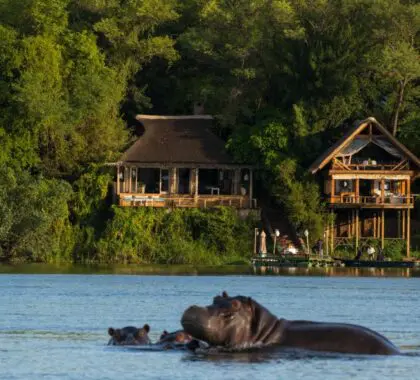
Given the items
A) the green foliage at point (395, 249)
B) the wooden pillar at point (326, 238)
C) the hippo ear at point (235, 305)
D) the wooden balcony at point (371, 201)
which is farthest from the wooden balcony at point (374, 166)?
the hippo ear at point (235, 305)

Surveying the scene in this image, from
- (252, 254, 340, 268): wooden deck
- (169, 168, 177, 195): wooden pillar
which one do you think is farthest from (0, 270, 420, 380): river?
(169, 168, 177, 195): wooden pillar

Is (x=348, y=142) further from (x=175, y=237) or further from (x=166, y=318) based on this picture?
(x=166, y=318)

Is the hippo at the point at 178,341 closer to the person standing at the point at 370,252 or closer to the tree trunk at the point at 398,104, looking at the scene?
the person standing at the point at 370,252

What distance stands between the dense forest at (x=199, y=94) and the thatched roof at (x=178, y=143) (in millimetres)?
780

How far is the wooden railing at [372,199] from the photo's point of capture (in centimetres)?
6725

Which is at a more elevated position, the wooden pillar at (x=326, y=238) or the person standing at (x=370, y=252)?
the wooden pillar at (x=326, y=238)

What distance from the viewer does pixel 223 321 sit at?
876 inches

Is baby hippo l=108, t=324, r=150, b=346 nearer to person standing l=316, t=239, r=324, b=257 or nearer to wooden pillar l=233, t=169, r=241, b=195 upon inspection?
person standing l=316, t=239, r=324, b=257

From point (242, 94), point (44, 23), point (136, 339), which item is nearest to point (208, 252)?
point (242, 94)

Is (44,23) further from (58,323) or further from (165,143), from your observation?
(58,323)

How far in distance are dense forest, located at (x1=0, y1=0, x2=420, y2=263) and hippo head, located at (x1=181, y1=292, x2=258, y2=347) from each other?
4126 centimetres

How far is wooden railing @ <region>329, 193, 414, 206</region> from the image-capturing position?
67.2 meters

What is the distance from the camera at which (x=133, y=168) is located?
6919 cm

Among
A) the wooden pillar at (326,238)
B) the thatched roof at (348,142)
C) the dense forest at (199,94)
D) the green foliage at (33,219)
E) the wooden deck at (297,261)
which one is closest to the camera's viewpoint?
the green foliage at (33,219)
